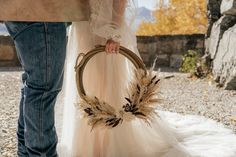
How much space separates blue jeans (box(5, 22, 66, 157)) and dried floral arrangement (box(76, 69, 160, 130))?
0.19 m

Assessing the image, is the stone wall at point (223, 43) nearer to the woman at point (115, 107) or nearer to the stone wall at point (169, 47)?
the stone wall at point (169, 47)

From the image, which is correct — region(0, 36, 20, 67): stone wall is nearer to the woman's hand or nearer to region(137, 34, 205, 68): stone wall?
region(137, 34, 205, 68): stone wall

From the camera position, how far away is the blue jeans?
1750 millimetres

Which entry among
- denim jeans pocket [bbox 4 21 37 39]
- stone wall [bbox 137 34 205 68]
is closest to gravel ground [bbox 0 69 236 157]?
denim jeans pocket [bbox 4 21 37 39]

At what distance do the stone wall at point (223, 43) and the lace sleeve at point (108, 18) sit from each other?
3.16 metres

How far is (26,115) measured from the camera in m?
1.80

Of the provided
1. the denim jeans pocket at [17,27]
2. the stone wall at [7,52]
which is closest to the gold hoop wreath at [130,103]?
the denim jeans pocket at [17,27]

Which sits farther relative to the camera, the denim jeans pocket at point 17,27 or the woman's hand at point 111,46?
the woman's hand at point 111,46

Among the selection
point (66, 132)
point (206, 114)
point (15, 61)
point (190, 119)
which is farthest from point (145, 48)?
point (66, 132)

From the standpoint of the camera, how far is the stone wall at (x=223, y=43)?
5098 millimetres

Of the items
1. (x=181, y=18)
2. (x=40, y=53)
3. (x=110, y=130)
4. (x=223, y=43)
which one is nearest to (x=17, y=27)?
(x=40, y=53)

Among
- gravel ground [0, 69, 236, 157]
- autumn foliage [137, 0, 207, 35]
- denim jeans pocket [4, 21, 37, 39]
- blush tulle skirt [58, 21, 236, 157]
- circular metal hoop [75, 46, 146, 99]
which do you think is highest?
autumn foliage [137, 0, 207, 35]

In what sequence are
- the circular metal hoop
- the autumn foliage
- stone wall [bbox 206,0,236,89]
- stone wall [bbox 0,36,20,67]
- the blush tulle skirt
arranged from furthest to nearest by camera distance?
the autumn foliage < stone wall [bbox 0,36,20,67] < stone wall [bbox 206,0,236,89] < the blush tulle skirt < the circular metal hoop

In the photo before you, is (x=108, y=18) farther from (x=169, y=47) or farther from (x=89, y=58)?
(x=169, y=47)
